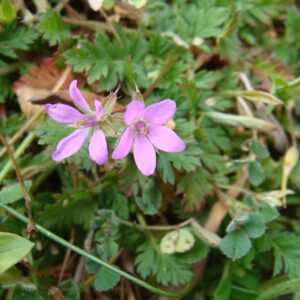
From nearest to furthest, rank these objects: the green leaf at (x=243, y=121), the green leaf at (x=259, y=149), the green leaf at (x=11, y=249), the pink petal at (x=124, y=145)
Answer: the pink petal at (x=124, y=145) < the green leaf at (x=11, y=249) < the green leaf at (x=259, y=149) < the green leaf at (x=243, y=121)

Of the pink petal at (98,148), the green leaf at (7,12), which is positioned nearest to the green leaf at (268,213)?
the pink petal at (98,148)

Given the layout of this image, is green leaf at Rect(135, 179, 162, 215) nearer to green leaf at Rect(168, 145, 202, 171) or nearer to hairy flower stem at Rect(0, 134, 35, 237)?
green leaf at Rect(168, 145, 202, 171)

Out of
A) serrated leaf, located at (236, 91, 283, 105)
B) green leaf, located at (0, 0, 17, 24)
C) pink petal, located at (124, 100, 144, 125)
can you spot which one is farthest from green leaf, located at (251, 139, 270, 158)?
green leaf, located at (0, 0, 17, 24)

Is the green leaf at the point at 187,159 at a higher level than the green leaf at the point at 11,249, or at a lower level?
lower

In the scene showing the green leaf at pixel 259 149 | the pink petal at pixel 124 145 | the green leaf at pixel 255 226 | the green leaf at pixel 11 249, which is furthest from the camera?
the green leaf at pixel 259 149

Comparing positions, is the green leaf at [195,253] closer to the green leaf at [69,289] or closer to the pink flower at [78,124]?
the green leaf at [69,289]

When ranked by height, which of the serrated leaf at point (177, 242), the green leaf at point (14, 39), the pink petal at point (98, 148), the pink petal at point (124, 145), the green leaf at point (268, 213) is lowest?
the green leaf at point (268, 213)

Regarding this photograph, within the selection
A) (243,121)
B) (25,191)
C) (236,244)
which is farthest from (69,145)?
(243,121)

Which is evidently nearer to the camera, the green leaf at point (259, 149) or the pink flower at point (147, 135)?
the pink flower at point (147, 135)
